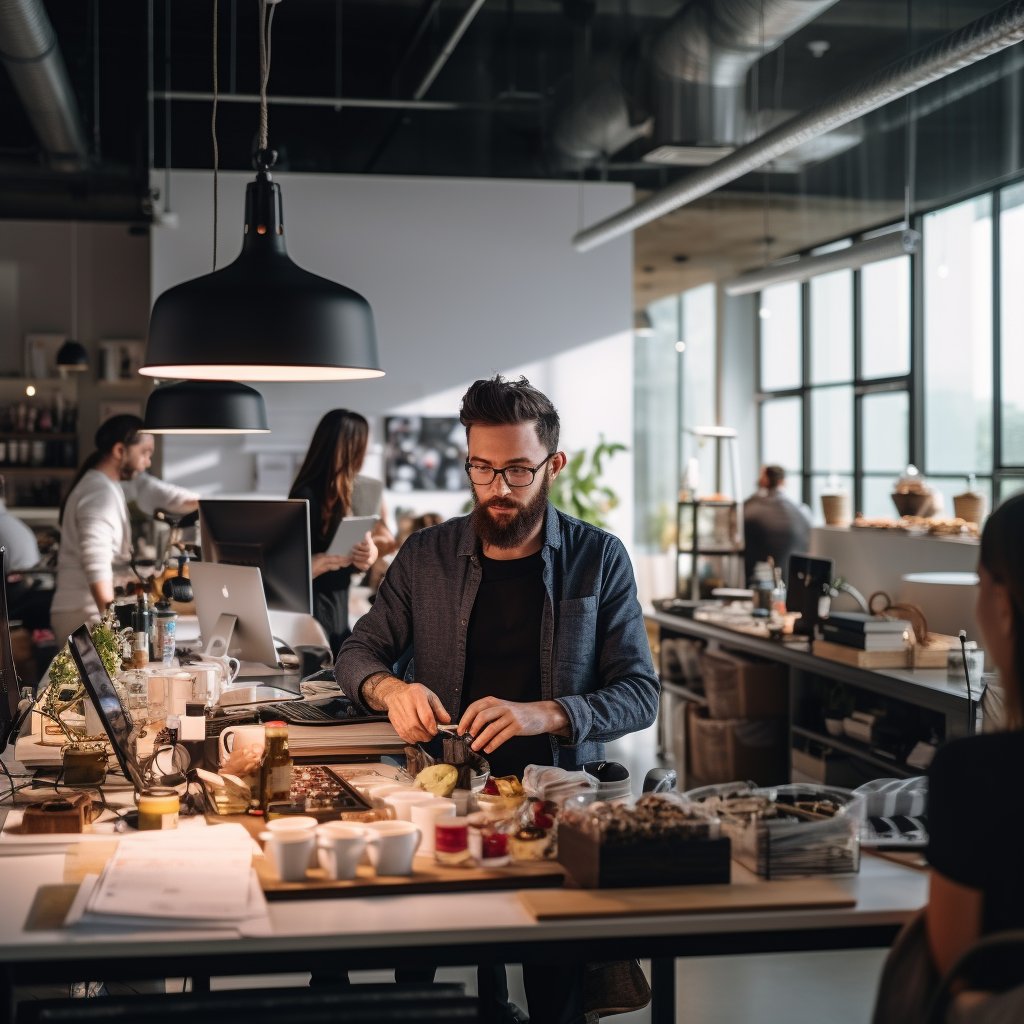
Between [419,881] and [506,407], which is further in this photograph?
[506,407]

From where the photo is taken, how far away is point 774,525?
9867 millimetres

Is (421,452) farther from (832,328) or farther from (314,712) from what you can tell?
(314,712)

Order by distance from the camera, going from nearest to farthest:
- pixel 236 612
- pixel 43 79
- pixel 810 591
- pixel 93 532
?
pixel 236 612 → pixel 93 532 → pixel 810 591 → pixel 43 79

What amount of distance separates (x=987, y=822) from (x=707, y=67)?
658 cm

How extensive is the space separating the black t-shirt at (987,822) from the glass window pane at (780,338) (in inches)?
448

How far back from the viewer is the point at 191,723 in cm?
298

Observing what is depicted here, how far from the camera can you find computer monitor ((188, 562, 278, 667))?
Result: 422cm

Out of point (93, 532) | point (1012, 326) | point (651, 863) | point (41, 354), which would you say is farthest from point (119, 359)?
point (651, 863)

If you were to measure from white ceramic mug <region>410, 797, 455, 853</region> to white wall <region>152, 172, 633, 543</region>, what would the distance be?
7603mm

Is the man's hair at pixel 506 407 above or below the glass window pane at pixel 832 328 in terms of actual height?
below

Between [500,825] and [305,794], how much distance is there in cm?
49

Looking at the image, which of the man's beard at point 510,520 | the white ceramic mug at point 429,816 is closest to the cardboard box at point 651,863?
the white ceramic mug at point 429,816

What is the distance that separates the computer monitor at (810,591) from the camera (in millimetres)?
6324

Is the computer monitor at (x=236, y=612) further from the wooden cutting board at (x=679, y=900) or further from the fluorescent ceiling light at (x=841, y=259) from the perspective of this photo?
the fluorescent ceiling light at (x=841, y=259)
